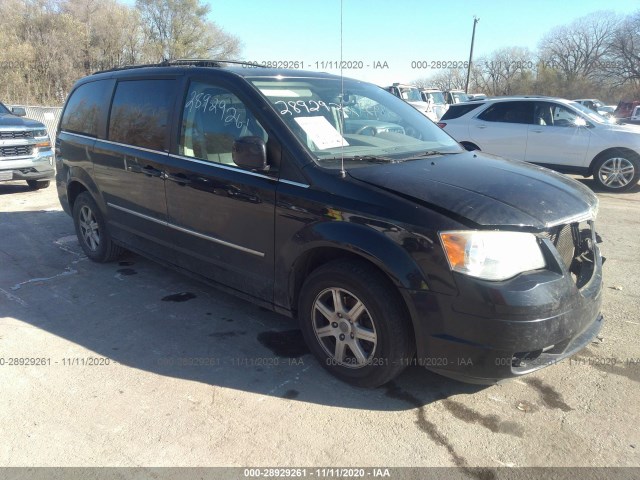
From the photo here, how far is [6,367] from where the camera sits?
3318mm

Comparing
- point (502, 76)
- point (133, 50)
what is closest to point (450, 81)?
point (502, 76)

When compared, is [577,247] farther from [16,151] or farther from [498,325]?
[16,151]

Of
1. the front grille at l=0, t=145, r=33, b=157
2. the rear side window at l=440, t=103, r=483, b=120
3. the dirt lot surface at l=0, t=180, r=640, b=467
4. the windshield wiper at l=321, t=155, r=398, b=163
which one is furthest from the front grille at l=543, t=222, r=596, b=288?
the front grille at l=0, t=145, r=33, b=157

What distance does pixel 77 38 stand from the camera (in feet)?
88.9

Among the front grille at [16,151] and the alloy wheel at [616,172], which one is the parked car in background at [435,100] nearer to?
the alloy wheel at [616,172]

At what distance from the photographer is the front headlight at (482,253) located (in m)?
2.51

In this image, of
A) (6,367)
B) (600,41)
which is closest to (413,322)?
(6,367)

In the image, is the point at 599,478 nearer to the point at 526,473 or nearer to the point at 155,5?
the point at 526,473

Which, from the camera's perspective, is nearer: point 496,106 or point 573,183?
point 573,183

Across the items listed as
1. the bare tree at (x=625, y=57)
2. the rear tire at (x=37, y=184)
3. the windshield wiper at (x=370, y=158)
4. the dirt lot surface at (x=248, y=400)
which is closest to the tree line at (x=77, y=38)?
the rear tire at (x=37, y=184)

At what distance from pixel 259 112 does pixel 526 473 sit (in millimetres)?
2580

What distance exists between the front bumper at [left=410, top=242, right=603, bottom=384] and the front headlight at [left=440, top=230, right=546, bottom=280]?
0.05m

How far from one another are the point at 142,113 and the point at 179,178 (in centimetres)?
90

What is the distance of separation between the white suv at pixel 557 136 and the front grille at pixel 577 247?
706 centimetres
